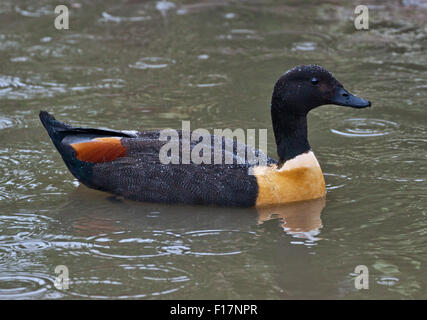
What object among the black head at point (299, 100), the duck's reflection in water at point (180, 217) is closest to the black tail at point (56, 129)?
the duck's reflection in water at point (180, 217)

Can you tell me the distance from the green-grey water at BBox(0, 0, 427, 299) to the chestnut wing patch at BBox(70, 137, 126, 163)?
17.1 inches

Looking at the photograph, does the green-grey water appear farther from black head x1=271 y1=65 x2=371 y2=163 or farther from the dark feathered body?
black head x1=271 y1=65 x2=371 y2=163

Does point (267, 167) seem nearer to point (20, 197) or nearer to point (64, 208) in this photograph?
point (64, 208)

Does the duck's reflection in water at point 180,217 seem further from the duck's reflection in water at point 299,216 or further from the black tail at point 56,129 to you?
the black tail at point 56,129

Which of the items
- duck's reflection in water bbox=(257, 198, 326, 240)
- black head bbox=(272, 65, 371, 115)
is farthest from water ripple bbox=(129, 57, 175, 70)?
duck's reflection in water bbox=(257, 198, 326, 240)

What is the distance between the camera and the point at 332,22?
1266 cm

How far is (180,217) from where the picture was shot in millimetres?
6871

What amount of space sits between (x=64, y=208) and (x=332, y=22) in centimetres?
718

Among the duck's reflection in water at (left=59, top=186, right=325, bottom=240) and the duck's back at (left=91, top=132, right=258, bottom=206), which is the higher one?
the duck's back at (left=91, top=132, right=258, bottom=206)

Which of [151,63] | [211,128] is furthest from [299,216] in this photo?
[151,63]

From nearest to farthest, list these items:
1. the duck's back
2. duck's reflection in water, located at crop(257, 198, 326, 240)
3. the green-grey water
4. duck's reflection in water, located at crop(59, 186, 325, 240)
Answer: the green-grey water, duck's reflection in water, located at crop(257, 198, 326, 240), duck's reflection in water, located at crop(59, 186, 325, 240), the duck's back

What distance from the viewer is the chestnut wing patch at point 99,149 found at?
731 centimetres

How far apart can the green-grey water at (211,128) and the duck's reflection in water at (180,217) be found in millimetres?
23

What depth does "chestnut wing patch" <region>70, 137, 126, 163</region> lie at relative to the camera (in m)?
7.31
